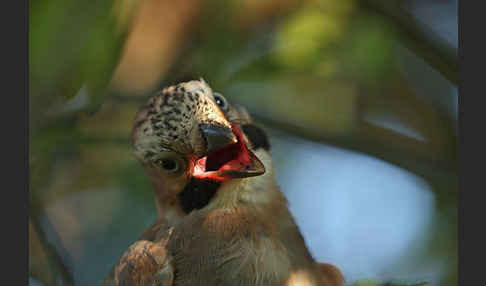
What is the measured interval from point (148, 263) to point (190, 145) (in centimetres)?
48

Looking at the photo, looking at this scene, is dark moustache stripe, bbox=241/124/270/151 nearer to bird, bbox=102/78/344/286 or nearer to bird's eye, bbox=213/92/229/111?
bird, bbox=102/78/344/286

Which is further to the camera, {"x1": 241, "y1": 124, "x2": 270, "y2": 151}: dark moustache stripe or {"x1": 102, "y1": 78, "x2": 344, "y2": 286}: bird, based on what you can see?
{"x1": 241, "y1": 124, "x2": 270, "y2": 151}: dark moustache stripe

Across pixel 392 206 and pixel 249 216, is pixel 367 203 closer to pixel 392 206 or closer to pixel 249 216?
pixel 392 206

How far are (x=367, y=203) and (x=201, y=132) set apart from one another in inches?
52.6

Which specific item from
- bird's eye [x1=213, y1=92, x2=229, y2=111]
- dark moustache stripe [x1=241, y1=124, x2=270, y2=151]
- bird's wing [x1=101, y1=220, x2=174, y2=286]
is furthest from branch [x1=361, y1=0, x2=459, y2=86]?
bird's wing [x1=101, y1=220, x2=174, y2=286]

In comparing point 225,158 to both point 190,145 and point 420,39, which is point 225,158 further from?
point 420,39

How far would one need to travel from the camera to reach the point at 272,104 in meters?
3.04

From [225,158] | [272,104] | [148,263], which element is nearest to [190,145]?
[225,158]

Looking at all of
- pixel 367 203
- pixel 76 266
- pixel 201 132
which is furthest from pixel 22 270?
pixel 367 203

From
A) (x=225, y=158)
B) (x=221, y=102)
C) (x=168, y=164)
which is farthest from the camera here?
(x=221, y=102)

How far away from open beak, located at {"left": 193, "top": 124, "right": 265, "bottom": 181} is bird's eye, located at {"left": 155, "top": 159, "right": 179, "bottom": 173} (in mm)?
96

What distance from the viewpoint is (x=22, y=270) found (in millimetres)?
2031

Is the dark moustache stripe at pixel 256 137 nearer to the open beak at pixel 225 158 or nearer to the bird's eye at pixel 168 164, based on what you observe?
the open beak at pixel 225 158

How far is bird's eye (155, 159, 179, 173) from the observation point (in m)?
2.09
